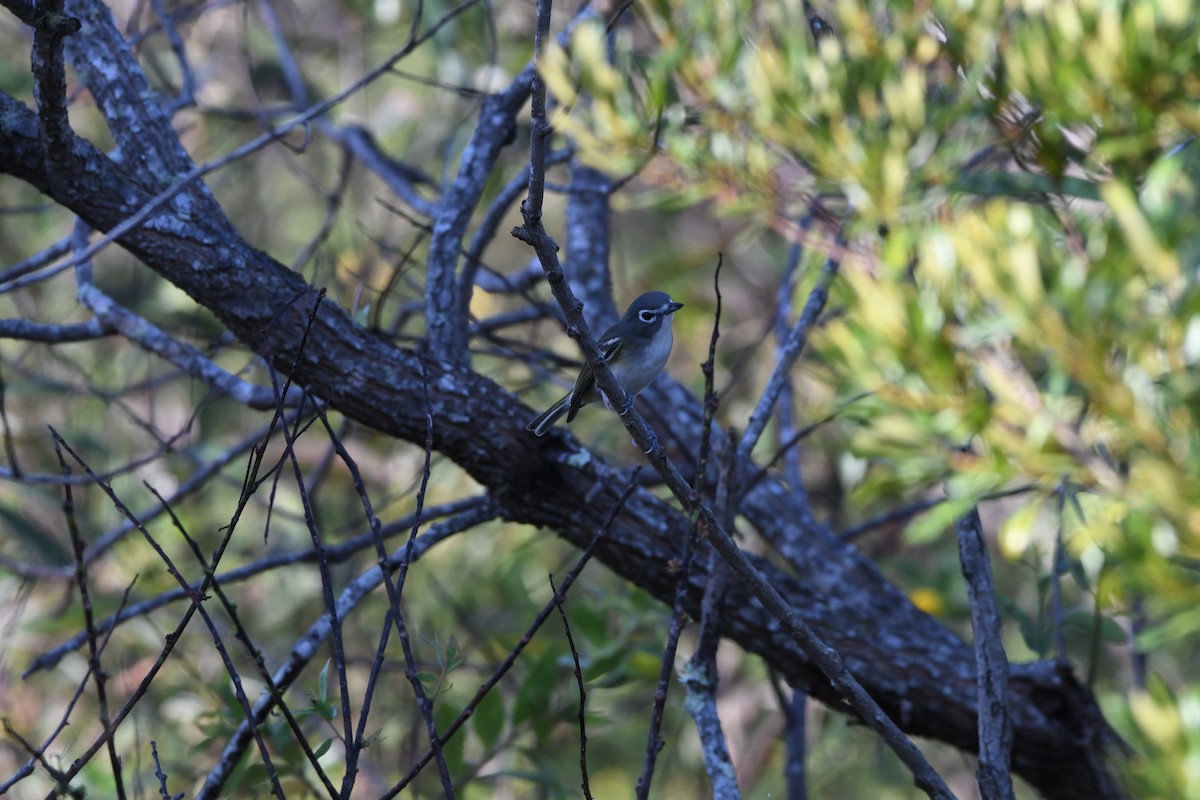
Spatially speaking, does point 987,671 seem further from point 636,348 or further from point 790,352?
point 636,348

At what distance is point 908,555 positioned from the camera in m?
6.20

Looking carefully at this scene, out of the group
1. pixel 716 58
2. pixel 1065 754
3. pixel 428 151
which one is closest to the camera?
pixel 716 58

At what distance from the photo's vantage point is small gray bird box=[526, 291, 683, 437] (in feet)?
12.9

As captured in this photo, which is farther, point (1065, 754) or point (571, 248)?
point (571, 248)

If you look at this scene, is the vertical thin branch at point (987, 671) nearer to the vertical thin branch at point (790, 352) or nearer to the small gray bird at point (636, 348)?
the vertical thin branch at point (790, 352)

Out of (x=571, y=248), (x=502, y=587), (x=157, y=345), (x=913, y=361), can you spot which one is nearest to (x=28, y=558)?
(x=502, y=587)

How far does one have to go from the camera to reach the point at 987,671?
2.57 metres

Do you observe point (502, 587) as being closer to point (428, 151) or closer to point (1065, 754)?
point (1065, 754)

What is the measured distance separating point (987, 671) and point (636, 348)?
→ 1.90 meters

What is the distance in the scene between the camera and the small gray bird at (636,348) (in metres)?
3.95

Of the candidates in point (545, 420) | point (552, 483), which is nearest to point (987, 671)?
point (552, 483)

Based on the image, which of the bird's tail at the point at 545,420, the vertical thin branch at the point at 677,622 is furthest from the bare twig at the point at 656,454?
the bird's tail at the point at 545,420

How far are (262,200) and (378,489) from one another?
3057 millimetres

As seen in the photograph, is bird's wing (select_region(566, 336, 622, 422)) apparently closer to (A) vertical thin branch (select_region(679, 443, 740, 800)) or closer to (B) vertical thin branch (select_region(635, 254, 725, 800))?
(A) vertical thin branch (select_region(679, 443, 740, 800))
